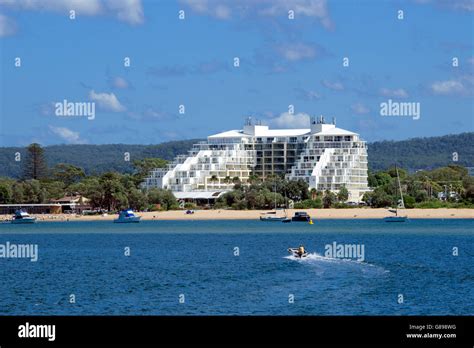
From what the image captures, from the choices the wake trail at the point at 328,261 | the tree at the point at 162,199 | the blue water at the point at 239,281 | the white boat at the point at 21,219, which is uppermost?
the tree at the point at 162,199

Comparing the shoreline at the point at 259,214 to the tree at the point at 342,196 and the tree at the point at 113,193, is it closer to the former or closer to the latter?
the tree at the point at 113,193

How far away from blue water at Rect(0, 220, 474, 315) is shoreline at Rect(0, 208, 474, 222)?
77.3m

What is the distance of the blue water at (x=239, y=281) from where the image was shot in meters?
44.0

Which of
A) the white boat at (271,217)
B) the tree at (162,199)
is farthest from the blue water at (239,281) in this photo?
the tree at (162,199)

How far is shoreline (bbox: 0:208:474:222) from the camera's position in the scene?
169625mm

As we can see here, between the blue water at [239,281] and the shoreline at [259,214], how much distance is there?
77340 mm

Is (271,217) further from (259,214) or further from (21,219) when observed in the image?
(21,219)

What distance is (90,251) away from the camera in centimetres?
8838

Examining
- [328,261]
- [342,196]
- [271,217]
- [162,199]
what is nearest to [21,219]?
[162,199]

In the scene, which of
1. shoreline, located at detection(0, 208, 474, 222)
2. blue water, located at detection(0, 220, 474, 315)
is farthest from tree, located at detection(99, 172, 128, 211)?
blue water, located at detection(0, 220, 474, 315)
